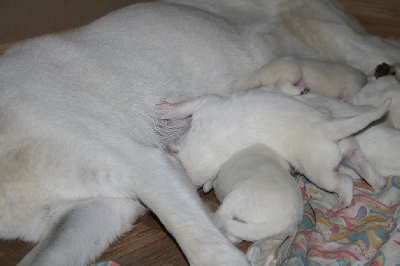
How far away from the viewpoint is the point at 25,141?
7.12ft

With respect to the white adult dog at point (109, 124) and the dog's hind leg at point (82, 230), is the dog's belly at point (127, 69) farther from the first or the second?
the dog's hind leg at point (82, 230)

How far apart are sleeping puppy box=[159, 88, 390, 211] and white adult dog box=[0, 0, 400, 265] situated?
115mm

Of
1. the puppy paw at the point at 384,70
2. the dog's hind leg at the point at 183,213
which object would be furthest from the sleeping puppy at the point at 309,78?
the dog's hind leg at the point at 183,213

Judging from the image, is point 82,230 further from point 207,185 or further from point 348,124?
point 348,124

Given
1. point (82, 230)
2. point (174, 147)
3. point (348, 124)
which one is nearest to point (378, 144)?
point (348, 124)

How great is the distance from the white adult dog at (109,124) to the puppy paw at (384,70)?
1.64 ft

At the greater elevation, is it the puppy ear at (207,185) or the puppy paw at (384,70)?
the puppy paw at (384,70)

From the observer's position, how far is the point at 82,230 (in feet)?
7.10

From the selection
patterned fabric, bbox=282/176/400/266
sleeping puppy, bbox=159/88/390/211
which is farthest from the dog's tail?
patterned fabric, bbox=282/176/400/266

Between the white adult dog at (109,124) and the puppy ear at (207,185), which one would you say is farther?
the puppy ear at (207,185)

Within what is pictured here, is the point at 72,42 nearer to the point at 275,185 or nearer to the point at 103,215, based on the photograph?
the point at 103,215

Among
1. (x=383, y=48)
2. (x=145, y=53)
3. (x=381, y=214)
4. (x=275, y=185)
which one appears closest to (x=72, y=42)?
(x=145, y=53)

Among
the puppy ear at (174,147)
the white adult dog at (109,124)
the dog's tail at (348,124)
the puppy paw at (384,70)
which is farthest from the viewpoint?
the puppy paw at (384,70)

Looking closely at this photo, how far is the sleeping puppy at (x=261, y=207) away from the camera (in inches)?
86.4
